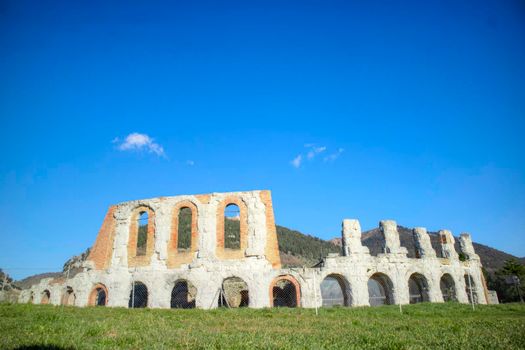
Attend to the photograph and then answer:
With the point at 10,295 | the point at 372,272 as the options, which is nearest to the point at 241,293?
the point at 372,272

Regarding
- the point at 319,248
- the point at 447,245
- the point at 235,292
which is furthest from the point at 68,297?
the point at 319,248

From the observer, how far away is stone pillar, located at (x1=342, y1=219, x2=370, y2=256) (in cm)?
2223

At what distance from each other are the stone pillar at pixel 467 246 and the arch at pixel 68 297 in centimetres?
2811

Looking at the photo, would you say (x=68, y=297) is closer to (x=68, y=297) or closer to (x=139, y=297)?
(x=68, y=297)

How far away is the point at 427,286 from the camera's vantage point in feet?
76.7

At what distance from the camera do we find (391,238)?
23719 millimetres

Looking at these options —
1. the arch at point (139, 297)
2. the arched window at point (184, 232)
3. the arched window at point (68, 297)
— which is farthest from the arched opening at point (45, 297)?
the arched window at point (184, 232)

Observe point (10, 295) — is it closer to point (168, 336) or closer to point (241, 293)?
point (241, 293)

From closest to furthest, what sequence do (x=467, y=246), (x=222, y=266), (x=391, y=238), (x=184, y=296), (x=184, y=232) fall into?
(x=222, y=266)
(x=391, y=238)
(x=184, y=296)
(x=467, y=246)
(x=184, y=232)

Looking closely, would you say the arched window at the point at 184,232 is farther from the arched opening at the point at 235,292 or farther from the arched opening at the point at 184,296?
the arched opening at the point at 235,292

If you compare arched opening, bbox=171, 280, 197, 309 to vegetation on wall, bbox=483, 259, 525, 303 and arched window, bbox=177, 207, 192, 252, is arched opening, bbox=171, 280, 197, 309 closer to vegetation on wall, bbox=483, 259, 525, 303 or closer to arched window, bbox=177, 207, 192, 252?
arched window, bbox=177, 207, 192, 252

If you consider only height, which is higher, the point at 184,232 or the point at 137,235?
the point at 184,232

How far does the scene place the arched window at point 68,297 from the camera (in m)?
23.6

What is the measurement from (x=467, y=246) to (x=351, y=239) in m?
11.2
